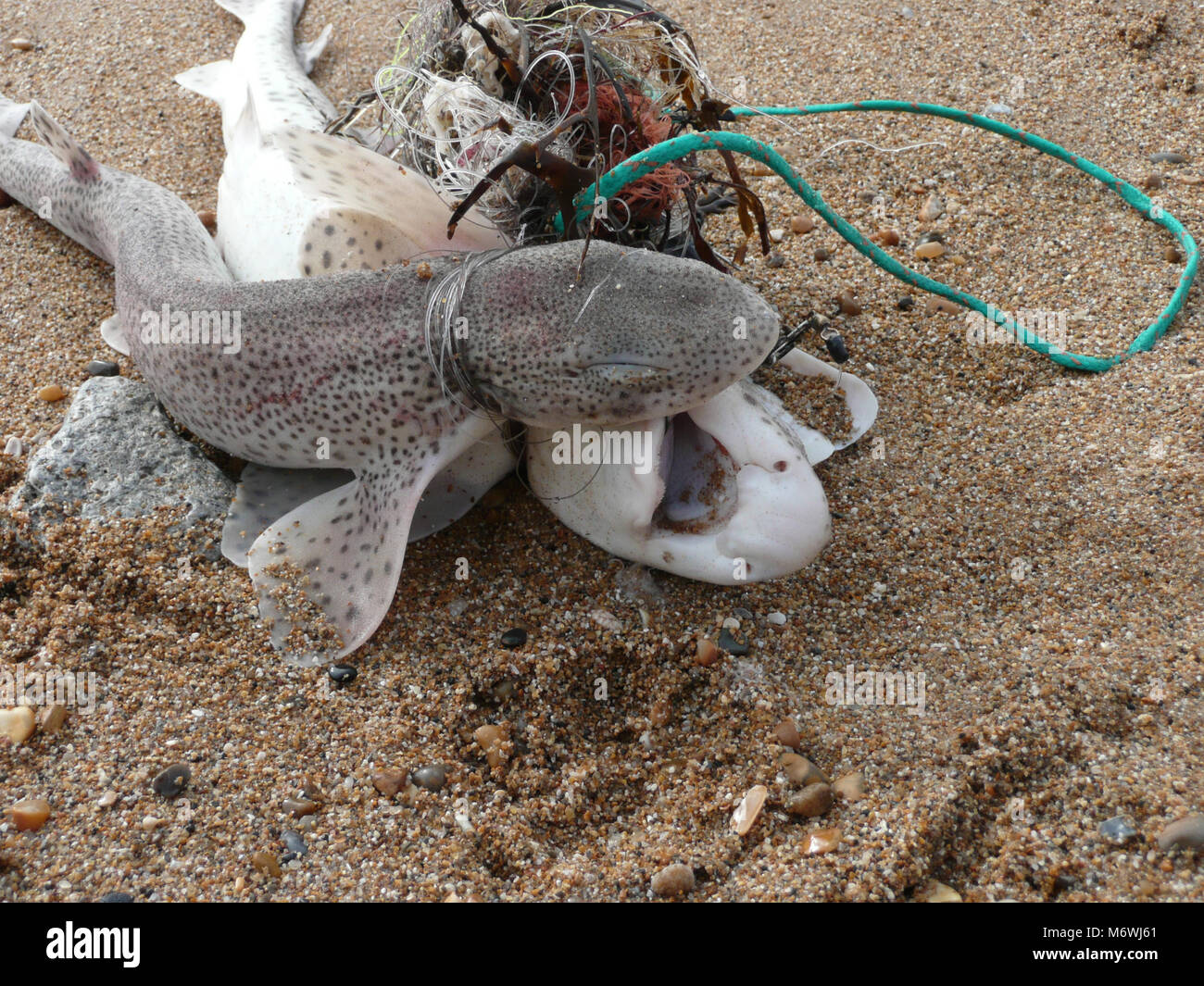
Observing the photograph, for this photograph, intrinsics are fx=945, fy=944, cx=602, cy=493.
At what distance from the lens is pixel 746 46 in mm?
5223

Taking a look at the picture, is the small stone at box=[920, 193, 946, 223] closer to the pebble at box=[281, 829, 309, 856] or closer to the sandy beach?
the sandy beach

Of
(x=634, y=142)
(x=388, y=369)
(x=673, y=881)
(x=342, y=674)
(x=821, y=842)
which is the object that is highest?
(x=634, y=142)

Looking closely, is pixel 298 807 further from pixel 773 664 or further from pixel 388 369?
pixel 773 664

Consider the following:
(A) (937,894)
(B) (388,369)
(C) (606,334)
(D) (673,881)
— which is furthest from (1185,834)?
(B) (388,369)

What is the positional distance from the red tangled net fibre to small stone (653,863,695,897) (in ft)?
6.62

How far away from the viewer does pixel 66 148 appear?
13.6 feet

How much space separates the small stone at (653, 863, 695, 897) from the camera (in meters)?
2.34

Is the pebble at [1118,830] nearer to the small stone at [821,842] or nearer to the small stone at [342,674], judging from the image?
the small stone at [821,842]

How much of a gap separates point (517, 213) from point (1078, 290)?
2.32 m

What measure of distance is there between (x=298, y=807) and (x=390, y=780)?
25cm

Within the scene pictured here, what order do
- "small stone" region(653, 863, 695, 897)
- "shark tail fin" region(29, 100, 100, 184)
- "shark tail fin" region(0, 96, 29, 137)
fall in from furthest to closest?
"shark tail fin" region(0, 96, 29, 137) → "shark tail fin" region(29, 100, 100, 184) → "small stone" region(653, 863, 695, 897)

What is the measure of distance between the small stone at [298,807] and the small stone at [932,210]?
345cm

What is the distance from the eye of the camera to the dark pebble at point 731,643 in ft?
9.45

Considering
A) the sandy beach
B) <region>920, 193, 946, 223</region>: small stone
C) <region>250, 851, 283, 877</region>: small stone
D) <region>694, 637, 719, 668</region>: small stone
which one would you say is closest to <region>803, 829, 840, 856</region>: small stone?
the sandy beach
